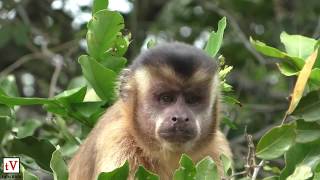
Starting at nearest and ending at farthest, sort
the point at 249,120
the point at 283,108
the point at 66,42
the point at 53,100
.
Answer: the point at 53,100 < the point at 249,120 < the point at 283,108 < the point at 66,42

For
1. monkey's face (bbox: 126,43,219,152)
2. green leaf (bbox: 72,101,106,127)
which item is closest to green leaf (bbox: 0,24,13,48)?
green leaf (bbox: 72,101,106,127)

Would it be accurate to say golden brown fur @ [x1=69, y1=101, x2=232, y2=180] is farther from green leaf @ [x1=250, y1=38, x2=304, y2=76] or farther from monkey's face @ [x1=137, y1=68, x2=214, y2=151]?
green leaf @ [x1=250, y1=38, x2=304, y2=76]

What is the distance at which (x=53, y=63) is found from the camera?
6.93 metres

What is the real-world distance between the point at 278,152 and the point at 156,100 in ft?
3.34

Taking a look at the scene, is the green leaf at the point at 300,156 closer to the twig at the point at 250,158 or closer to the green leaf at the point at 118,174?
the twig at the point at 250,158

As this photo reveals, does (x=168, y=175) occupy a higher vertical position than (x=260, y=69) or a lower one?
lower

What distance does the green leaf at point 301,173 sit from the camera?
3.26 metres

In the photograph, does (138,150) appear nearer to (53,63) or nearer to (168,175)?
(168,175)

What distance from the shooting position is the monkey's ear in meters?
4.54

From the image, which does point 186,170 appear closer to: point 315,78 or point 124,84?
point 315,78

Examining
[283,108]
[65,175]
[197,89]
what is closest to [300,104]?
[197,89]

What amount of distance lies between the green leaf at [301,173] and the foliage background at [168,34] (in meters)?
3.16

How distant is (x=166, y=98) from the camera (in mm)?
4359

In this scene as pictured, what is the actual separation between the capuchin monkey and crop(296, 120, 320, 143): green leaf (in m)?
0.68
